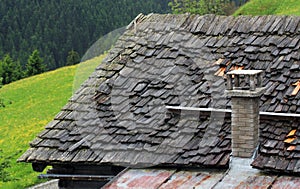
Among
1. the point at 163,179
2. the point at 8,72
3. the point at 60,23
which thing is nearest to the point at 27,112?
the point at 8,72

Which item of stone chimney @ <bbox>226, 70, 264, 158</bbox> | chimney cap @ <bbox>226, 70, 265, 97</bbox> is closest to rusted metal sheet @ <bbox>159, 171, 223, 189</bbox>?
stone chimney @ <bbox>226, 70, 264, 158</bbox>

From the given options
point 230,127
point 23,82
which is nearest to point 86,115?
point 230,127

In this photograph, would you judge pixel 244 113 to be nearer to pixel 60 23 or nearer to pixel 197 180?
pixel 197 180

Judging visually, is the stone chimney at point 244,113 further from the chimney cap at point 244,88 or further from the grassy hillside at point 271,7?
the grassy hillside at point 271,7

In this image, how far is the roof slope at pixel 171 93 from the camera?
10.0 metres

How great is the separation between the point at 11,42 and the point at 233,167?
9679 centimetres

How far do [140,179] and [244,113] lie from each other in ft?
6.10

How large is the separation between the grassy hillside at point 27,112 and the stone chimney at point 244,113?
1284 centimetres

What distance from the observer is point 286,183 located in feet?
28.9

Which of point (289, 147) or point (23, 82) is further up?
point (289, 147)

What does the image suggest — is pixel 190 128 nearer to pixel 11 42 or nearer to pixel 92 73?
pixel 92 73

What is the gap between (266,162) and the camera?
915 cm

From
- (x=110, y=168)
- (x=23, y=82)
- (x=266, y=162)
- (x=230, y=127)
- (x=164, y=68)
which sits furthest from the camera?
(x=23, y=82)

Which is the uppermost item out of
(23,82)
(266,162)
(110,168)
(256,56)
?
(256,56)
